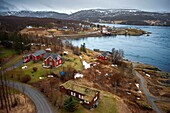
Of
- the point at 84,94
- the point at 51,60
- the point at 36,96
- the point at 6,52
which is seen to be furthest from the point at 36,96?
the point at 6,52

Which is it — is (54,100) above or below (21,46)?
below

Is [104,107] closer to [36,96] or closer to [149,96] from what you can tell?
[36,96]

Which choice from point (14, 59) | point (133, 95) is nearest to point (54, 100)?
point (133, 95)

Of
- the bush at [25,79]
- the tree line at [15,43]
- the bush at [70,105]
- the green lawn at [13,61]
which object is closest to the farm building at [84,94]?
the bush at [70,105]

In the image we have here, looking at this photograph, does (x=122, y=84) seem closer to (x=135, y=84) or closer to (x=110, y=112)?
(x=135, y=84)

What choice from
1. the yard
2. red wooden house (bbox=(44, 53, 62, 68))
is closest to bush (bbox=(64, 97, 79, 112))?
the yard

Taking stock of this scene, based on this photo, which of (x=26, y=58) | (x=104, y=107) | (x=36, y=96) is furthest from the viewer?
(x=26, y=58)
